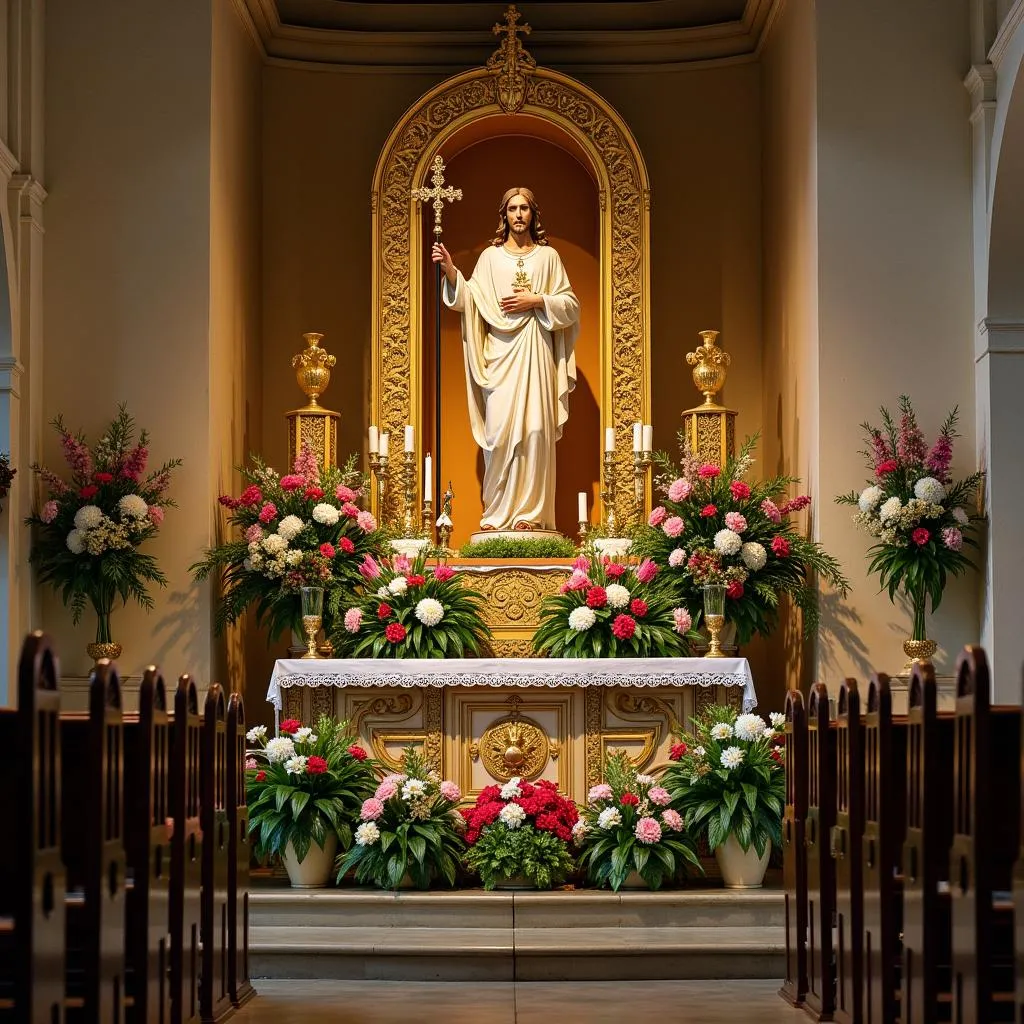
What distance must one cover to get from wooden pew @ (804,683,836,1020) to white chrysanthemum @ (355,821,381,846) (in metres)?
2.52

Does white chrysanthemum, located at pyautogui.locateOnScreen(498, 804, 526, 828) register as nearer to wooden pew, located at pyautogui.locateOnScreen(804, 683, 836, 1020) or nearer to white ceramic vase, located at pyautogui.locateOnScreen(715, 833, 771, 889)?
white ceramic vase, located at pyautogui.locateOnScreen(715, 833, 771, 889)

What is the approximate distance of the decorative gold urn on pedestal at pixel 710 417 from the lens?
9758mm

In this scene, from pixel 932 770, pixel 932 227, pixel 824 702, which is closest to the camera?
pixel 932 770

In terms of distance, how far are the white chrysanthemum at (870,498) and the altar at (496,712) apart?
1.06m

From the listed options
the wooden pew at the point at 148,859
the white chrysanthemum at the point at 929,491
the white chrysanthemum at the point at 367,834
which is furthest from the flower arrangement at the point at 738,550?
the wooden pew at the point at 148,859

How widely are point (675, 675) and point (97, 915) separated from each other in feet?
16.0

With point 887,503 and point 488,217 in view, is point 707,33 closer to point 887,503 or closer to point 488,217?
point 488,217

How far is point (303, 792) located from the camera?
7.98 metres

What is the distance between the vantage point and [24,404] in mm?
8930

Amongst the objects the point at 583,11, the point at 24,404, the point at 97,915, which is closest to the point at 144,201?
the point at 24,404

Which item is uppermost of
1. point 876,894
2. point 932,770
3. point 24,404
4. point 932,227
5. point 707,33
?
point 707,33

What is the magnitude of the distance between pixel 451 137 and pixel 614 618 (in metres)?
3.64

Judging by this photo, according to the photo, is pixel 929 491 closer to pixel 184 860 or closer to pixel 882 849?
pixel 882 849

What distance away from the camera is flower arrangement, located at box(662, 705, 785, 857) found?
312 inches
